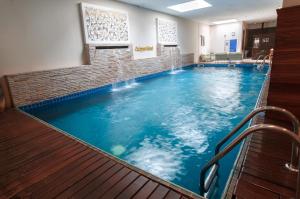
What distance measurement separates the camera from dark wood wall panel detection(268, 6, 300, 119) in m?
2.11

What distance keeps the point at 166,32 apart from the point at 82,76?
522cm

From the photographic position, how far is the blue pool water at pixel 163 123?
221cm

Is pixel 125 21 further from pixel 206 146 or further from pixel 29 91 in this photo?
pixel 206 146

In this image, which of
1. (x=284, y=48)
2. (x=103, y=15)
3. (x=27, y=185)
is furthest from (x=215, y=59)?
(x=27, y=185)

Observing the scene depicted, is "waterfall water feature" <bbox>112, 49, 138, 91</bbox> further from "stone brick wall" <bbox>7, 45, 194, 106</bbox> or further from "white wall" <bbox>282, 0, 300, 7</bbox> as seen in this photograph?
"white wall" <bbox>282, 0, 300, 7</bbox>

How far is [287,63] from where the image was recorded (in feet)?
7.37

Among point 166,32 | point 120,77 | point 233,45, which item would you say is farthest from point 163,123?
point 233,45

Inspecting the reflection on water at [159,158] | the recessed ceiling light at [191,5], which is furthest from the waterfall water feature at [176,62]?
the reflection on water at [159,158]

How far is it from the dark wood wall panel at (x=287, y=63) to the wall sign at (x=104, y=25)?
4.73 m

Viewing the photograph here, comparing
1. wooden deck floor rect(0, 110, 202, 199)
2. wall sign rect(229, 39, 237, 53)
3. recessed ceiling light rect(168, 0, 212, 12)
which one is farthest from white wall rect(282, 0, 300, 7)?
wall sign rect(229, 39, 237, 53)

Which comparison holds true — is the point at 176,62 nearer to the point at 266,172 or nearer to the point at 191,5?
the point at 191,5

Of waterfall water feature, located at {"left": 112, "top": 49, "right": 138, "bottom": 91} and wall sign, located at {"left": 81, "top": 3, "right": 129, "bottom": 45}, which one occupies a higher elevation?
wall sign, located at {"left": 81, "top": 3, "right": 129, "bottom": 45}

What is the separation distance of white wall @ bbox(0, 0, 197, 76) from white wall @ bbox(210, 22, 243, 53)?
1029 centimetres

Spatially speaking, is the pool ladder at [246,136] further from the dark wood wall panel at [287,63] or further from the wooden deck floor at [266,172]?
the dark wood wall panel at [287,63]
